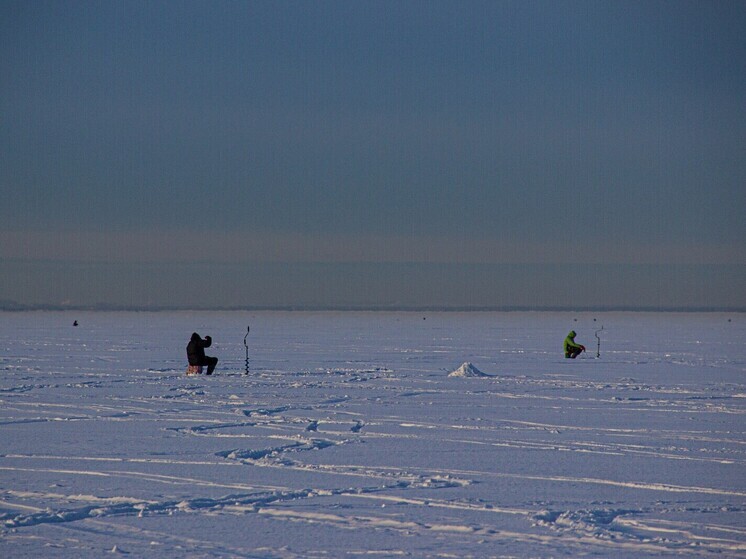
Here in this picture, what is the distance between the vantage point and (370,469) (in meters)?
9.34

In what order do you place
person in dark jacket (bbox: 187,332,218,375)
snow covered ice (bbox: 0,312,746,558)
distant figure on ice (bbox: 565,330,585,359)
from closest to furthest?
1. snow covered ice (bbox: 0,312,746,558)
2. person in dark jacket (bbox: 187,332,218,375)
3. distant figure on ice (bbox: 565,330,585,359)

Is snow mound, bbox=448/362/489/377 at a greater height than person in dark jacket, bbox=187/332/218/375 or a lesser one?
lesser

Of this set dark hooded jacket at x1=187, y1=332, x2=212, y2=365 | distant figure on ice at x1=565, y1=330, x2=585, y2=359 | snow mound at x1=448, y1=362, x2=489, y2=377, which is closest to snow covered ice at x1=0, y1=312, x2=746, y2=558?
dark hooded jacket at x1=187, y1=332, x2=212, y2=365

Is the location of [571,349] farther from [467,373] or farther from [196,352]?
[196,352]

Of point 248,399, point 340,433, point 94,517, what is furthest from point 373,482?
point 248,399

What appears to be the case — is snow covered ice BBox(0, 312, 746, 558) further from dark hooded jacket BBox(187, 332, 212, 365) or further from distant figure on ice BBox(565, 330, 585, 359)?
distant figure on ice BBox(565, 330, 585, 359)

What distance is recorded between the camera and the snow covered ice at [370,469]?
661 centimetres

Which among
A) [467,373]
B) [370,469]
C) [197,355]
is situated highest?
[197,355]

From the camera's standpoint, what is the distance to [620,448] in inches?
423

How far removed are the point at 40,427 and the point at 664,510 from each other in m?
8.29

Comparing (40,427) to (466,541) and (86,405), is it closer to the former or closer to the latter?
(86,405)

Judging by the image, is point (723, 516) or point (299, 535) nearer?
point (299, 535)

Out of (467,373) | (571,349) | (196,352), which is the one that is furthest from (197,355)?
(571,349)

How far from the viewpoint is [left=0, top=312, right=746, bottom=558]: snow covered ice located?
21.7 ft
